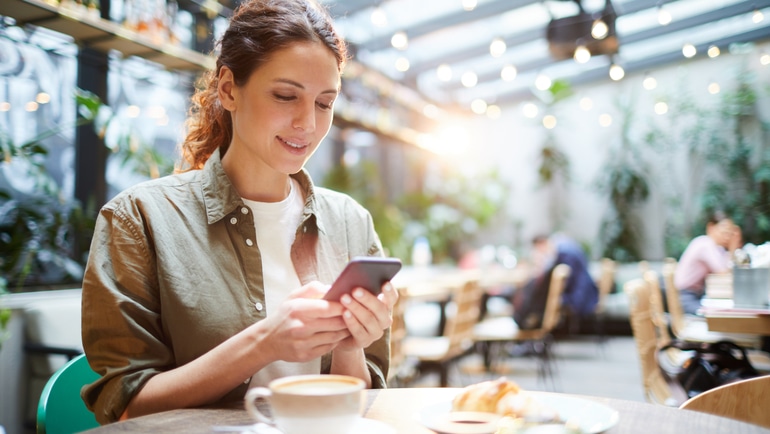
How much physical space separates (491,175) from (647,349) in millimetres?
7957

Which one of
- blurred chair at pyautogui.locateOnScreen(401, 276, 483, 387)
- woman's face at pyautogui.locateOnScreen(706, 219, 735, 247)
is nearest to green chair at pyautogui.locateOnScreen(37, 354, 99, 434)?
blurred chair at pyautogui.locateOnScreen(401, 276, 483, 387)

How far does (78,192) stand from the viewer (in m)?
3.66

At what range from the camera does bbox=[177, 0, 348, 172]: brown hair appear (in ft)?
3.78

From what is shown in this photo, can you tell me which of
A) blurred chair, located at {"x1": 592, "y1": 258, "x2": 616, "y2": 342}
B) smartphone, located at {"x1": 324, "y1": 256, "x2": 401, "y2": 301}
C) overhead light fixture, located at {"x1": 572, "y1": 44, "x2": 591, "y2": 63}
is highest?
overhead light fixture, located at {"x1": 572, "y1": 44, "x2": 591, "y2": 63}

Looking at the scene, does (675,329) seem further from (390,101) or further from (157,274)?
(390,101)

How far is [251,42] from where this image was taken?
3.80 ft

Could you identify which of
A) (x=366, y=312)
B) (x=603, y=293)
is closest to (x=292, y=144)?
(x=366, y=312)

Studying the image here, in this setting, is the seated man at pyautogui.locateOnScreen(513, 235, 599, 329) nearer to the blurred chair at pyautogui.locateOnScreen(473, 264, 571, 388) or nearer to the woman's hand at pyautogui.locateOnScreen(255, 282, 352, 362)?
the blurred chair at pyautogui.locateOnScreen(473, 264, 571, 388)

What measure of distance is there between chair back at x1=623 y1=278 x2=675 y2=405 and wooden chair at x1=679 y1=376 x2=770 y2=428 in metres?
1.48

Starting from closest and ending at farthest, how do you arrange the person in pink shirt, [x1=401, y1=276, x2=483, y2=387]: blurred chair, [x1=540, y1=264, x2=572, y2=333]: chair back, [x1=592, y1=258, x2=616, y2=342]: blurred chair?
1. [x1=401, y1=276, x2=483, y2=387]: blurred chair
2. the person in pink shirt
3. [x1=540, y1=264, x2=572, y2=333]: chair back
4. [x1=592, y1=258, x2=616, y2=342]: blurred chair

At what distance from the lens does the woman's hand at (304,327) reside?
0.80m

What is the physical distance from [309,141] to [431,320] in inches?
185

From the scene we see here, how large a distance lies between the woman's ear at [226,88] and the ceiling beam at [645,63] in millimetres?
9228

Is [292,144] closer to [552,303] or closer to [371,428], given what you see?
[371,428]
